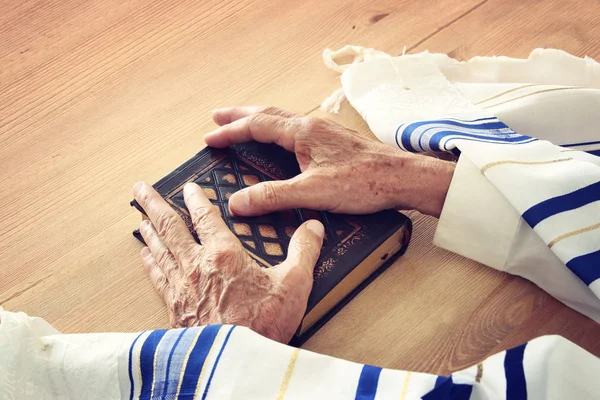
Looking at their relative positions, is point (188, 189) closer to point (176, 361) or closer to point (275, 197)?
point (275, 197)

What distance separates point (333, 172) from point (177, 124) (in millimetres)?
254

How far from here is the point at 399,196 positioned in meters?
0.74

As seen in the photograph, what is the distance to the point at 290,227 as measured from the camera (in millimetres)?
704

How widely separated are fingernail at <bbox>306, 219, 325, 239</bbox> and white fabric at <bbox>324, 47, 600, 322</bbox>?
0.44ft

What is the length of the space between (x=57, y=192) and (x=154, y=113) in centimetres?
17

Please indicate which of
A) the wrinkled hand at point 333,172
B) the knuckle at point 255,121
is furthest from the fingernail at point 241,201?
the knuckle at point 255,121

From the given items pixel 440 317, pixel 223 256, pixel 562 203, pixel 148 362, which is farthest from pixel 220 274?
pixel 562 203

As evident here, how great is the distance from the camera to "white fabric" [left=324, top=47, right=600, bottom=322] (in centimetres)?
67

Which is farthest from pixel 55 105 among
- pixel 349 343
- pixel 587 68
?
pixel 587 68

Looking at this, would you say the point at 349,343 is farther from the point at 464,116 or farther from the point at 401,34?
the point at 401,34

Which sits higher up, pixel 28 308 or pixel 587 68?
pixel 28 308

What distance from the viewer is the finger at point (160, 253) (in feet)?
2.26

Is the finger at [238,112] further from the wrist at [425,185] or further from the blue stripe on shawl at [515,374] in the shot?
the blue stripe on shawl at [515,374]

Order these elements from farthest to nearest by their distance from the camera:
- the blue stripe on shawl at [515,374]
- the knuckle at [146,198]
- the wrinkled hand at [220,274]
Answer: the knuckle at [146,198] → the wrinkled hand at [220,274] → the blue stripe on shawl at [515,374]
